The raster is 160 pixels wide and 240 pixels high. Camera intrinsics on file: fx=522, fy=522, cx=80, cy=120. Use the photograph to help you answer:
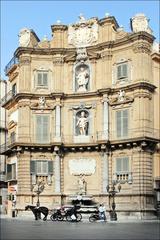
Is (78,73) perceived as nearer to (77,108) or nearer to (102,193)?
(77,108)

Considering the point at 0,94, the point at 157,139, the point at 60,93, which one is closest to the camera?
the point at 157,139

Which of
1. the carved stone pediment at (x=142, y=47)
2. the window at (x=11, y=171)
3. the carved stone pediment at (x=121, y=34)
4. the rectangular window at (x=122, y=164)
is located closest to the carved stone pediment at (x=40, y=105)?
the window at (x=11, y=171)

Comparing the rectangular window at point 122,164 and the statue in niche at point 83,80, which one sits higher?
the statue in niche at point 83,80

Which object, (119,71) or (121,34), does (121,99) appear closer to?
(119,71)

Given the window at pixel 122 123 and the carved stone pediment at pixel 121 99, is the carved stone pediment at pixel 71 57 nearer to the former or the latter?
the carved stone pediment at pixel 121 99

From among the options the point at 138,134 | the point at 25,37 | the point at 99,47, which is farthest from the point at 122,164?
the point at 25,37

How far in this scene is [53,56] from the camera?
169 ft

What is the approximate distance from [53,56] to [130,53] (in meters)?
7.93

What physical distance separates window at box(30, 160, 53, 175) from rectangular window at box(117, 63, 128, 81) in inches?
411

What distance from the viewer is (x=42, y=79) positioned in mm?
51594

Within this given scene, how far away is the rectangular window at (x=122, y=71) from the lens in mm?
48575

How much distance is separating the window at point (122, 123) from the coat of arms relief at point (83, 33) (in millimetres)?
8038

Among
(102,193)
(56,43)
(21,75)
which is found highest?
(56,43)

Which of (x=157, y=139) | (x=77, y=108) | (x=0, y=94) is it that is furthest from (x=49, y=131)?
(x=0, y=94)
